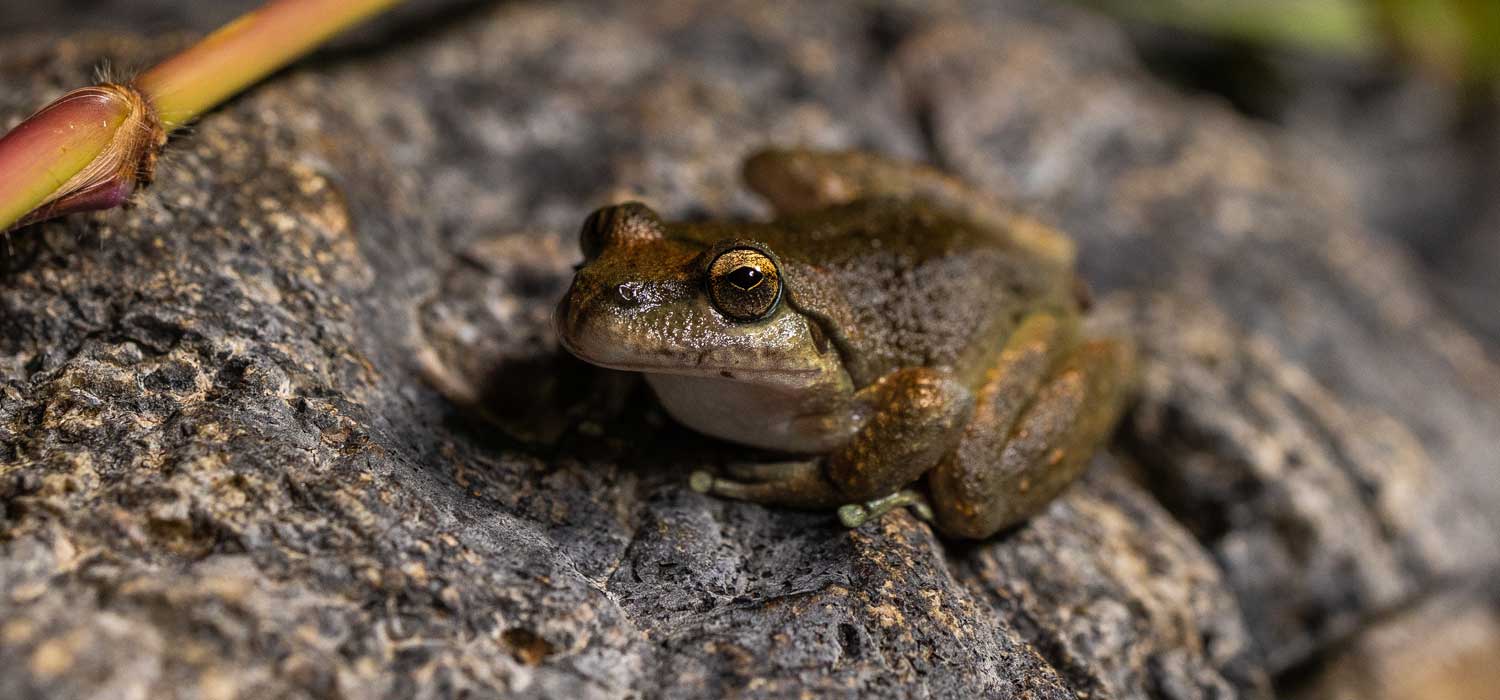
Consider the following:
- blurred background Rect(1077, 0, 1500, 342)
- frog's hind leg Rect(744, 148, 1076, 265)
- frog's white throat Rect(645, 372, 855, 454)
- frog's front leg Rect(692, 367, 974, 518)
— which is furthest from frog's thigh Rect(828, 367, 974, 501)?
blurred background Rect(1077, 0, 1500, 342)

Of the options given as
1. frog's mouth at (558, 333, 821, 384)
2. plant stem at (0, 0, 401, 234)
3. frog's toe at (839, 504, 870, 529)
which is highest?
plant stem at (0, 0, 401, 234)

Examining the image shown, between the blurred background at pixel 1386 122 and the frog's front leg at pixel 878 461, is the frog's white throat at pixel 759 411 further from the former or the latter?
the blurred background at pixel 1386 122

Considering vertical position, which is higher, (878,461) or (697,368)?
(697,368)

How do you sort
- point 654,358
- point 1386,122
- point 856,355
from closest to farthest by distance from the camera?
point 654,358
point 856,355
point 1386,122

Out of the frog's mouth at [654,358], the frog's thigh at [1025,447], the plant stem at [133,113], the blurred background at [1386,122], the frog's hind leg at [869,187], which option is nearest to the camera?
the plant stem at [133,113]

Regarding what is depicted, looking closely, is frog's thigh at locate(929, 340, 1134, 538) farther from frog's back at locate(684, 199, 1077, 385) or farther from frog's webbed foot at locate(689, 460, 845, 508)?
frog's webbed foot at locate(689, 460, 845, 508)

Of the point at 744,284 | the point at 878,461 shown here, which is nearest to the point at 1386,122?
the point at 878,461

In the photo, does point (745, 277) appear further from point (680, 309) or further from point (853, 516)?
point (853, 516)

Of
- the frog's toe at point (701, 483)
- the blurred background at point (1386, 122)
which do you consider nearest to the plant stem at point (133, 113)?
the frog's toe at point (701, 483)
